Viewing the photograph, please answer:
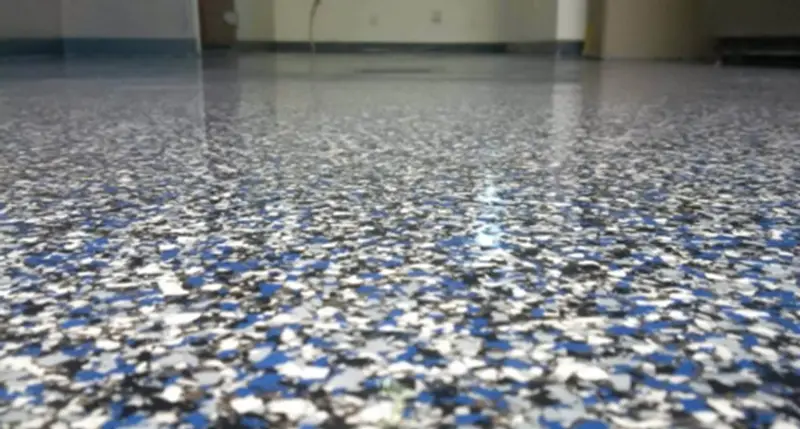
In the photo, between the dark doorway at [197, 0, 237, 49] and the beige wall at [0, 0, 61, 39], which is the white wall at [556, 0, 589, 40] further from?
the dark doorway at [197, 0, 237, 49]

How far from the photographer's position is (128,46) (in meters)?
4.12

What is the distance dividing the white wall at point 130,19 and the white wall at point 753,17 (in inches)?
102

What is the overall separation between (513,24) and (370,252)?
701 centimetres

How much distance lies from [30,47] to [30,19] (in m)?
0.13

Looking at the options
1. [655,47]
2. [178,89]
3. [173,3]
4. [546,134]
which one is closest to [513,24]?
[655,47]

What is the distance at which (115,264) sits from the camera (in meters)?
0.33

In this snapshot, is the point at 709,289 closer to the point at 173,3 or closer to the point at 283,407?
the point at 283,407

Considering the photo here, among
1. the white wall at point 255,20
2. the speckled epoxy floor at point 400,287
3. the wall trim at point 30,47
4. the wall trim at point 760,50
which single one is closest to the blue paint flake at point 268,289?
the speckled epoxy floor at point 400,287

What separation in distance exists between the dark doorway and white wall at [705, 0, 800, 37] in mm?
4625

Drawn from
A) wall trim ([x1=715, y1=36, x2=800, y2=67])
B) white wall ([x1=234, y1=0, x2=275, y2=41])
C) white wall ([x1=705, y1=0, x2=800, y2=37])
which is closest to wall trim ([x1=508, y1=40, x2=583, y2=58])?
white wall ([x1=705, y1=0, x2=800, y2=37])

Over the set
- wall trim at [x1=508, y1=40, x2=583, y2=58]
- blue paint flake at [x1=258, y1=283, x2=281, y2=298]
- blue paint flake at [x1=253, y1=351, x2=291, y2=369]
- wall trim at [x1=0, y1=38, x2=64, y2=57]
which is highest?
blue paint flake at [x1=253, y1=351, x2=291, y2=369]

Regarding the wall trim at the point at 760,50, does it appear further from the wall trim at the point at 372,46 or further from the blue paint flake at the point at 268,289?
the wall trim at the point at 372,46

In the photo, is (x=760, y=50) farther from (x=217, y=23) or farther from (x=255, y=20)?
(x=255, y=20)

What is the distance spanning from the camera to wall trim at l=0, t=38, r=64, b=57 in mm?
3615
